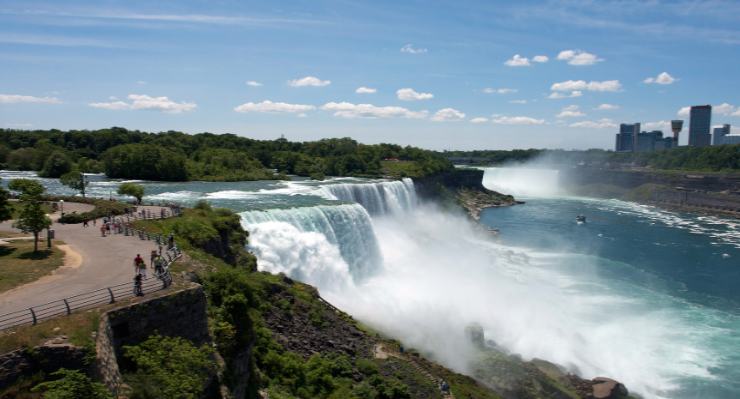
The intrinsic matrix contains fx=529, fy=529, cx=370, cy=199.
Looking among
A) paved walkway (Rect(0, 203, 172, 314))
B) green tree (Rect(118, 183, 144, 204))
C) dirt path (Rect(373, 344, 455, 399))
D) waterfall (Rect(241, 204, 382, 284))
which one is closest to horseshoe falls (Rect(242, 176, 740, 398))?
waterfall (Rect(241, 204, 382, 284))

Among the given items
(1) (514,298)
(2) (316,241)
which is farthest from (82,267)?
(1) (514,298)

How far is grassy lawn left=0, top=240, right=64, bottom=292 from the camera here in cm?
1406

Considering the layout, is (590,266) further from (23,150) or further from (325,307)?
(23,150)

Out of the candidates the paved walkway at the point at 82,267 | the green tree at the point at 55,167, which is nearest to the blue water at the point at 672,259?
the paved walkway at the point at 82,267

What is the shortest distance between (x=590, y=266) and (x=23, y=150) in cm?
6953

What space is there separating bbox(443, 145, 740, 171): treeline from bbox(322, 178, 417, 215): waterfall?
299ft

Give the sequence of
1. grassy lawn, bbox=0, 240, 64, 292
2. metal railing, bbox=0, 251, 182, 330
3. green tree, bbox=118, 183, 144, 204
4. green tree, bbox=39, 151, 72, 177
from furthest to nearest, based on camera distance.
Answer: green tree, bbox=39, 151, 72, 177 < green tree, bbox=118, 183, 144, 204 < grassy lawn, bbox=0, 240, 64, 292 < metal railing, bbox=0, 251, 182, 330

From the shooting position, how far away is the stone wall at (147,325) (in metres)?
10.5

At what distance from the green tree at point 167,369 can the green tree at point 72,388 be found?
104 cm

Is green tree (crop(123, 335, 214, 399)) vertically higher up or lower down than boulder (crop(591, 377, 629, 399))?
higher up

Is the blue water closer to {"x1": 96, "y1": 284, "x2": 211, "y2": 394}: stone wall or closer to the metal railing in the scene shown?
{"x1": 96, "y1": 284, "x2": 211, "y2": 394}: stone wall

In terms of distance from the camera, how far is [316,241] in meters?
29.9

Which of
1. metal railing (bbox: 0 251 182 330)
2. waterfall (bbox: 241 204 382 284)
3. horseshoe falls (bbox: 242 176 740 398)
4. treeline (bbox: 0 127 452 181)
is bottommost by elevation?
horseshoe falls (bbox: 242 176 740 398)

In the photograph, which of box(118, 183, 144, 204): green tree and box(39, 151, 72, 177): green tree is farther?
box(39, 151, 72, 177): green tree
